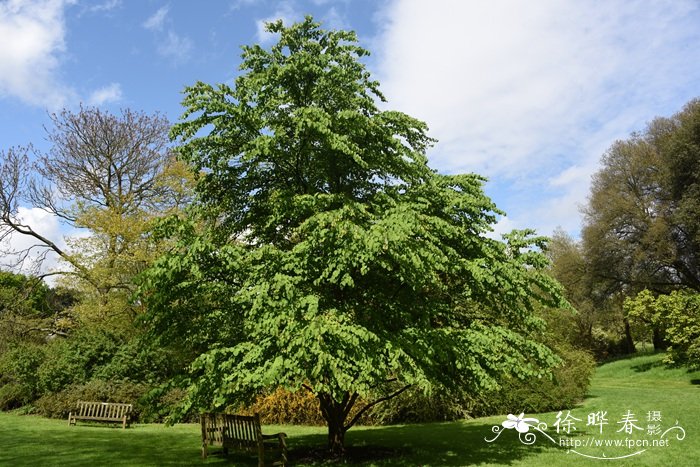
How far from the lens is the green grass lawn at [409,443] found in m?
10.4

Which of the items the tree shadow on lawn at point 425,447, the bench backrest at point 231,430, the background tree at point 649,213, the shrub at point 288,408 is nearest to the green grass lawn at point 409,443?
the tree shadow on lawn at point 425,447

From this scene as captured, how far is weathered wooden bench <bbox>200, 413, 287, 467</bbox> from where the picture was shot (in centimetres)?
997

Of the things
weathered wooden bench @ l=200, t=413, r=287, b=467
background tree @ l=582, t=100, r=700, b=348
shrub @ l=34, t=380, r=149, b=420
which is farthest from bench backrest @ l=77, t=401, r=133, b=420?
background tree @ l=582, t=100, r=700, b=348

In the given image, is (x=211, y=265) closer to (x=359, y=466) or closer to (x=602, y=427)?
→ (x=359, y=466)

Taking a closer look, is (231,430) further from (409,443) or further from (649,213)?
(649,213)

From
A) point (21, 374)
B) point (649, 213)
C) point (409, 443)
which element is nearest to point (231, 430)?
point (409, 443)

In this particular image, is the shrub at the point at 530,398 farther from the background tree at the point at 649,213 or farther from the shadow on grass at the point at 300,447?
the background tree at the point at 649,213

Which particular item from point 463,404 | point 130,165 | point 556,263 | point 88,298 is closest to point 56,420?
point 88,298

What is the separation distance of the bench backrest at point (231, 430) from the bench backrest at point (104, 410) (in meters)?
7.94

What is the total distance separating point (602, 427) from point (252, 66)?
13544mm

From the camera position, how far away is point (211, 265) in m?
9.69

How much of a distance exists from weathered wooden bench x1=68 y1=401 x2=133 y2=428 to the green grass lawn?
16.3 inches

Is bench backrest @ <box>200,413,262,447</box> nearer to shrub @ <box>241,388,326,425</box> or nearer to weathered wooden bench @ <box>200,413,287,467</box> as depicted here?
weathered wooden bench @ <box>200,413,287,467</box>

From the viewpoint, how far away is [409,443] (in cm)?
1298
